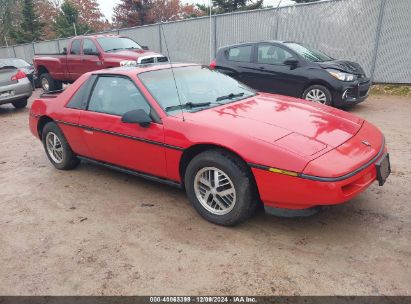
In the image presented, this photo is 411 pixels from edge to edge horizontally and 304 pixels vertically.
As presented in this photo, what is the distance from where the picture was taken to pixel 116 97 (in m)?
4.01

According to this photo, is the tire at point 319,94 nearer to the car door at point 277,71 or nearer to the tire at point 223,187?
the car door at point 277,71

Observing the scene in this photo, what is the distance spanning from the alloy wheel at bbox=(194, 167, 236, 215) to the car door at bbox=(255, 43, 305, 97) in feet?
16.4

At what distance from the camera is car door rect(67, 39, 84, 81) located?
1081 centimetres

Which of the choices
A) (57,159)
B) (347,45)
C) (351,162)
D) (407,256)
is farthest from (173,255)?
(347,45)

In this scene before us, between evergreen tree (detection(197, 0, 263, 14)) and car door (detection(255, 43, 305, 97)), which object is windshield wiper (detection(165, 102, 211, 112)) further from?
evergreen tree (detection(197, 0, 263, 14))

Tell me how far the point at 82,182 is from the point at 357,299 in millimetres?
3415

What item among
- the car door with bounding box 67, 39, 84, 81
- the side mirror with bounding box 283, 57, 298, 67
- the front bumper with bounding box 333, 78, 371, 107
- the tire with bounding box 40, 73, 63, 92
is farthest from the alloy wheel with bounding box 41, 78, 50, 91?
the front bumper with bounding box 333, 78, 371, 107

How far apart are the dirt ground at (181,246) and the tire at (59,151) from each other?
55 centimetres

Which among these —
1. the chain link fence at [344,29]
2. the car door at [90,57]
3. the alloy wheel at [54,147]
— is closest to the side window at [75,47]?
the car door at [90,57]

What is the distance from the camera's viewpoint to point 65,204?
155 inches

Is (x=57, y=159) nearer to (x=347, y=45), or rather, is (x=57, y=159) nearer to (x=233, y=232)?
(x=233, y=232)

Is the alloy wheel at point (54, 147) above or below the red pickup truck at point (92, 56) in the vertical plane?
below

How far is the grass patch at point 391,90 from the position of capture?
9.73m

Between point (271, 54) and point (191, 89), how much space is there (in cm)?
470
